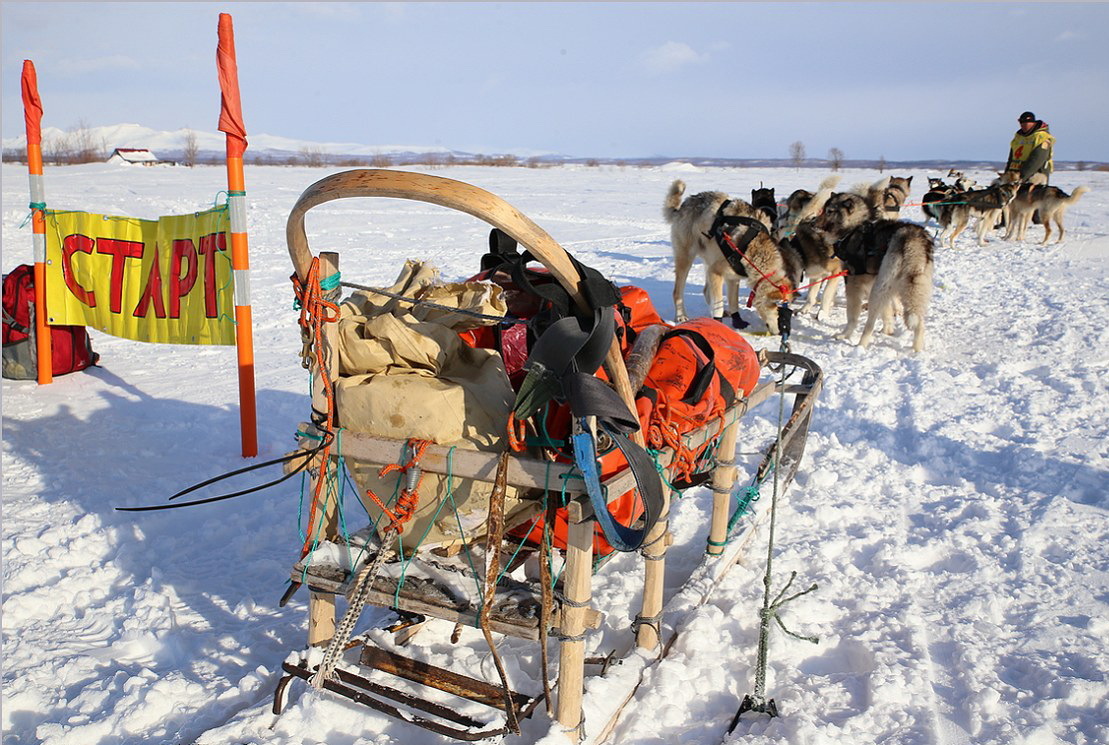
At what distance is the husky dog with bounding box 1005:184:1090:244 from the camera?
45.2 feet

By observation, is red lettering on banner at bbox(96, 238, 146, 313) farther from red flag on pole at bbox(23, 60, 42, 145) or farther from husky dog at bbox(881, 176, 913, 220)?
husky dog at bbox(881, 176, 913, 220)

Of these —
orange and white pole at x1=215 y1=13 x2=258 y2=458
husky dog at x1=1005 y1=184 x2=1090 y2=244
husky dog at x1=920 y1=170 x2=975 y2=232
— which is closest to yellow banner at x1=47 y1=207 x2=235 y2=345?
orange and white pole at x1=215 y1=13 x2=258 y2=458

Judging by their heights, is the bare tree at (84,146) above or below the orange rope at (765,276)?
above

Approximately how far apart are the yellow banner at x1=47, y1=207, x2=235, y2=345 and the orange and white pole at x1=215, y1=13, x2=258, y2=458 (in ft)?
0.58

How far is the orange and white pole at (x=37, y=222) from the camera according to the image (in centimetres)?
524

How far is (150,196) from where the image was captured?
14938mm

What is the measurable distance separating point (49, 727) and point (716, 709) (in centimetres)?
189

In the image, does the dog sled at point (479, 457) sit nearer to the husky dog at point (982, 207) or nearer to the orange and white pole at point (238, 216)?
the orange and white pole at point (238, 216)

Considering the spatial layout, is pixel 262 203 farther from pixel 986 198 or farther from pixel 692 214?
pixel 986 198

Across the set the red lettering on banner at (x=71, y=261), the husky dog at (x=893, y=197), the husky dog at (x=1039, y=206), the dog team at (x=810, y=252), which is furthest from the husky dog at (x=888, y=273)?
the husky dog at (x=1039, y=206)

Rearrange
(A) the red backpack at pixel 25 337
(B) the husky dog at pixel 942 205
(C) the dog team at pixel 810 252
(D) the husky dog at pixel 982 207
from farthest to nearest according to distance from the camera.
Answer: (B) the husky dog at pixel 942 205, (D) the husky dog at pixel 982 207, (C) the dog team at pixel 810 252, (A) the red backpack at pixel 25 337

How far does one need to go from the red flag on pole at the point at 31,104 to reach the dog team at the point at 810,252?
543 cm

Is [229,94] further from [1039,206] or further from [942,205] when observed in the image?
[1039,206]

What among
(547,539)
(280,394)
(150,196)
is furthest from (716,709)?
(150,196)
